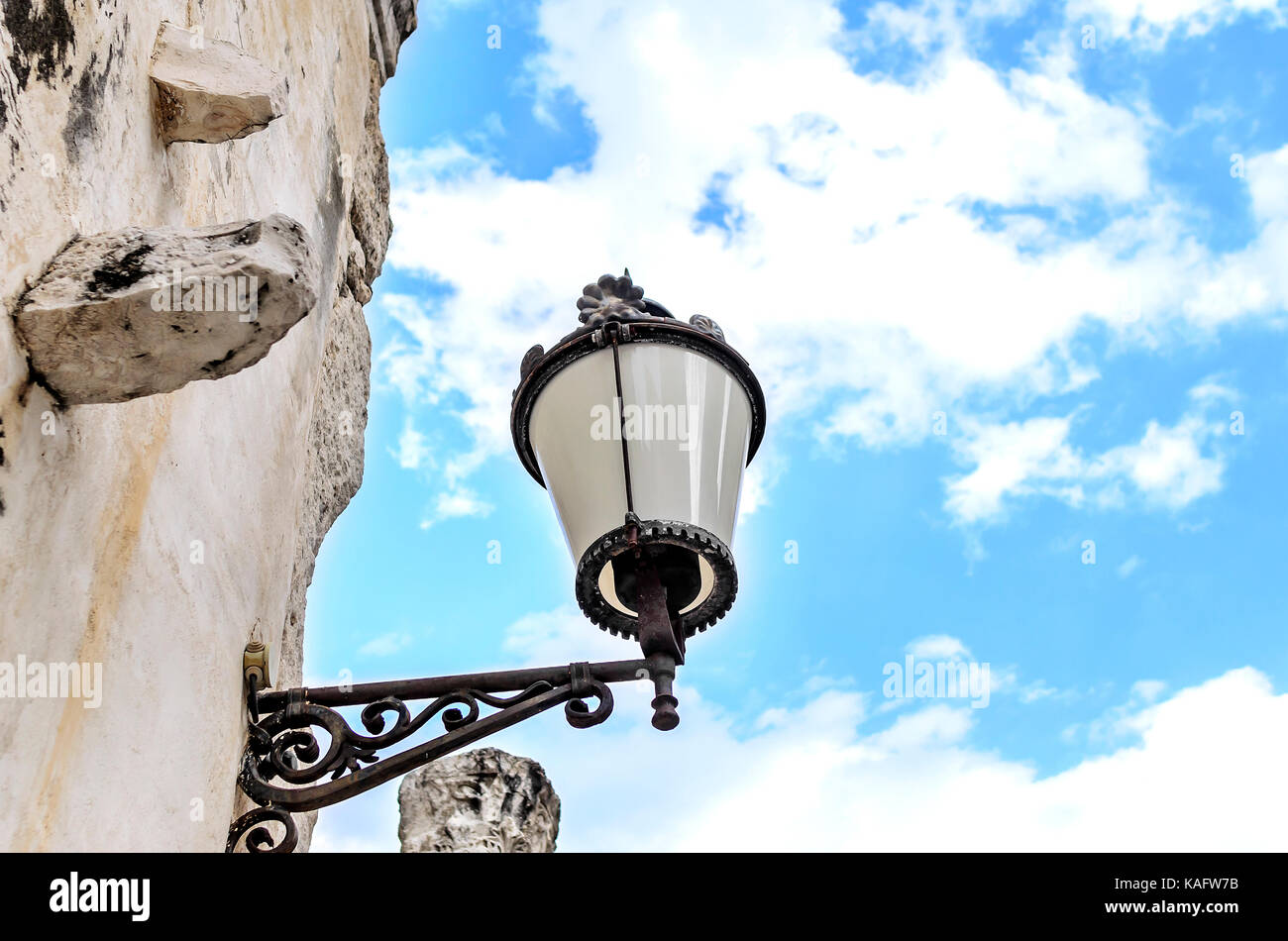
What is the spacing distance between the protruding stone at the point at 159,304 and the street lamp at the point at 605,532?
33.2 inches

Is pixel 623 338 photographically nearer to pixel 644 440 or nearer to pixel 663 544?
pixel 644 440

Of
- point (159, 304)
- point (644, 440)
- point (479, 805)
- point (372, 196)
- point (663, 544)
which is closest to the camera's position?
point (159, 304)

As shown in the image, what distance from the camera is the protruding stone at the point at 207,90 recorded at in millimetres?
2072

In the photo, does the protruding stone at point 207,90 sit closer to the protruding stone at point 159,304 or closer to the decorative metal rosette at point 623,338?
the protruding stone at point 159,304

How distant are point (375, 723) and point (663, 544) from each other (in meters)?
0.64

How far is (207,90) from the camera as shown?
208 cm

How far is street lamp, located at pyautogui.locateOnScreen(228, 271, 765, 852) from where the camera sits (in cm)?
226

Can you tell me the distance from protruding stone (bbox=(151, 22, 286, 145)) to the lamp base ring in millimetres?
1005

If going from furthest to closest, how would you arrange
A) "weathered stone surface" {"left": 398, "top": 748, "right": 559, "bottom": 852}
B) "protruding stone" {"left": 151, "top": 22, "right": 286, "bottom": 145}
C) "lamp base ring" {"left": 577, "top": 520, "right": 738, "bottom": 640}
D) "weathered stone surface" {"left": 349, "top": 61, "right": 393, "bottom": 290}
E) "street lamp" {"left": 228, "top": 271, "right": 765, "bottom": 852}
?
"weathered stone surface" {"left": 349, "top": 61, "right": 393, "bottom": 290}, "weathered stone surface" {"left": 398, "top": 748, "right": 559, "bottom": 852}, "lamp base ring" {"left": 577, "top": 520, "right": 738, "bottom": 640}, "street lamp" {"left": 228, "top": 271, "right": 765, "bottom": 852}, "protruding stone" {"left": 151, "top": 22, "right": 286, "bottom": 145}

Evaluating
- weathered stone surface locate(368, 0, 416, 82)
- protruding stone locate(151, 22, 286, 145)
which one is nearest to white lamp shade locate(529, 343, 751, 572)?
protruding stone locate(151, 22, 286, 145)

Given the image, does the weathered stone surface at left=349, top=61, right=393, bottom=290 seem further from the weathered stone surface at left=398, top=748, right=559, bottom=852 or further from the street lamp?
the weathered stone surface at left=398, top=748, right=559, bottom=852

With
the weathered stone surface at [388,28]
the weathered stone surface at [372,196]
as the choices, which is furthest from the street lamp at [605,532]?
the weathered stone surface at [388,28]

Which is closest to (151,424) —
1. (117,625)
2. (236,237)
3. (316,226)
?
(117,625)

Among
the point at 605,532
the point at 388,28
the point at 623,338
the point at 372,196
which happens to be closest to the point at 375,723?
the point at 605,532
